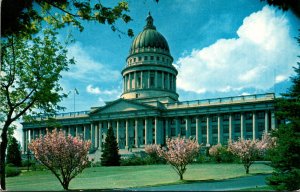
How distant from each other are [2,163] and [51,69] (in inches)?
104

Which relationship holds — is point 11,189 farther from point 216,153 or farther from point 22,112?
point 216,153

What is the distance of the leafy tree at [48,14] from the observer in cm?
785

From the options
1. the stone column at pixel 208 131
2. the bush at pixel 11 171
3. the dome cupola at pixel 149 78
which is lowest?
the stone column at pixel 208 131

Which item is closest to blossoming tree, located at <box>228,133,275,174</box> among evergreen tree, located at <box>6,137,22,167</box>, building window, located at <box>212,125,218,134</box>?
evergreen tree, located at <box>6,137,22,167</box>

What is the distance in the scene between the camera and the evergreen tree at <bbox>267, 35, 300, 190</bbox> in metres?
8.63

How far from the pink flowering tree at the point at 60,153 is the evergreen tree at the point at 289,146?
5915mm

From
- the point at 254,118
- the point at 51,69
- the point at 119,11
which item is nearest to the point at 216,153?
the point at 254,118

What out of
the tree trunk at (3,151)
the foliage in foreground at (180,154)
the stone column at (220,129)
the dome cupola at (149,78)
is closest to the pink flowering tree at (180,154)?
the foliage in foreground at (180,154)

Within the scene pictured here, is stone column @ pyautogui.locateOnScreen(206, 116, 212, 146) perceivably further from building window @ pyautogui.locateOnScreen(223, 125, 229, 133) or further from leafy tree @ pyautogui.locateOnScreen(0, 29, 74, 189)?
leafy tree @ pyautogui.locateOnScreen(0, 29, 74, 189)

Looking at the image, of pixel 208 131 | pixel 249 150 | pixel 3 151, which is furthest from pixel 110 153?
pixel 208 131

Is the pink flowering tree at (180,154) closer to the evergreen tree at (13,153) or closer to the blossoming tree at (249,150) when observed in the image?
the blossoming tree at (249,150)

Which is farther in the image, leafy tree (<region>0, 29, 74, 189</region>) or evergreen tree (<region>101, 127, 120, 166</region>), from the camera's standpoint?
evergreen tree (<region>101, 127, 120, 166</region>)

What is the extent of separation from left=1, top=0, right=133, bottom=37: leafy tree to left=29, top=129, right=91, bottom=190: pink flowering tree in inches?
183

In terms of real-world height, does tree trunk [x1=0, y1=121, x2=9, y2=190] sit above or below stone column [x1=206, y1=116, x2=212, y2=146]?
above
